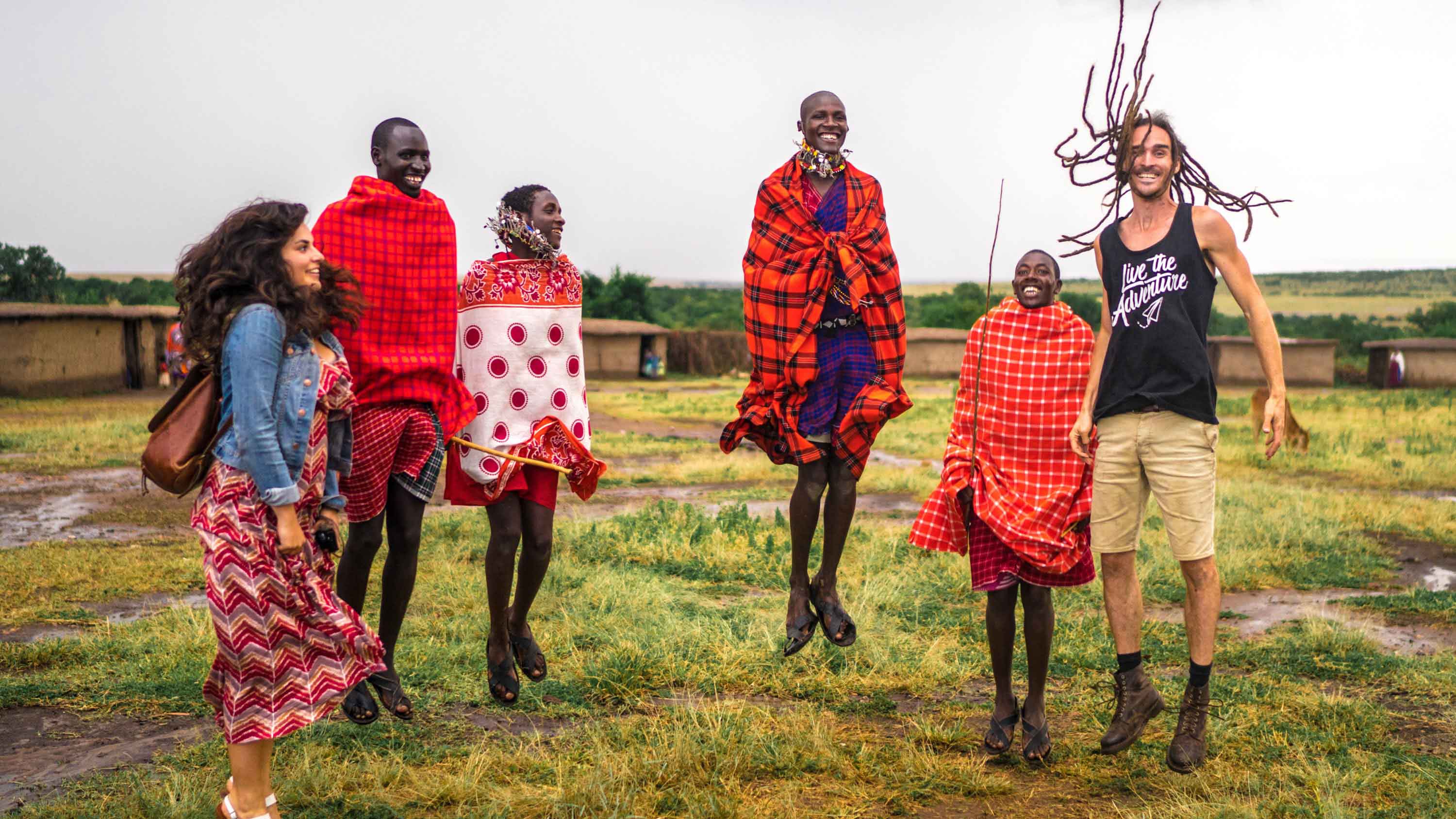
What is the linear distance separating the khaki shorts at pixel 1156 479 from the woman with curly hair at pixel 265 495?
8.95 ft

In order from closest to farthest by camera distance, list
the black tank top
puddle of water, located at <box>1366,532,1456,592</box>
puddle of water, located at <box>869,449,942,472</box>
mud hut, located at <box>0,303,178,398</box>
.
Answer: the black tank top → puddle of water, located at <box>1366,532,1456,592</box> → puddle of water, located at <box>869,449,942,472</box> → mud hut, located at <box>0,303,178,398</box>

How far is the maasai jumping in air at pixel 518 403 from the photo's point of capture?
474 cm

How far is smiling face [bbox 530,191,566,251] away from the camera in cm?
482

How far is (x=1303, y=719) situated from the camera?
16.7 ft

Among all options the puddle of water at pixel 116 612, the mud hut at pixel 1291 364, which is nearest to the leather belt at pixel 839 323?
the puddle of water at pixel 116 612

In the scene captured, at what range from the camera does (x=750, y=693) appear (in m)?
5.48

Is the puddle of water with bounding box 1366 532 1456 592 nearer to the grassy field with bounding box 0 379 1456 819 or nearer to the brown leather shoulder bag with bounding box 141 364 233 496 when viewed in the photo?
the grassy field with bounding box 0 379 1456 819

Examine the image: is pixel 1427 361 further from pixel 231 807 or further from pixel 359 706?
pixel 231 807

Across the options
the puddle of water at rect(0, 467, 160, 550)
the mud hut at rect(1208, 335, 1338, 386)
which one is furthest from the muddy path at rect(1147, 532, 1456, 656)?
the mud hut at rect(1208, 335, 1338, 386)

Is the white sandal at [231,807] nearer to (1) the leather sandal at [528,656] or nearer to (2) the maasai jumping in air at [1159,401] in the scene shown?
(1) the leather sandal at [528,656]

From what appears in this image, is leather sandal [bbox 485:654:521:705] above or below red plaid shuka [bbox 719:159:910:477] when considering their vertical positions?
below

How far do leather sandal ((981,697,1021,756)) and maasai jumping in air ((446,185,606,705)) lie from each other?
185cm

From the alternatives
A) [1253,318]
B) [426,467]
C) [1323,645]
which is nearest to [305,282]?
[426,467]

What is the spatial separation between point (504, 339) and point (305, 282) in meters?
1.26
